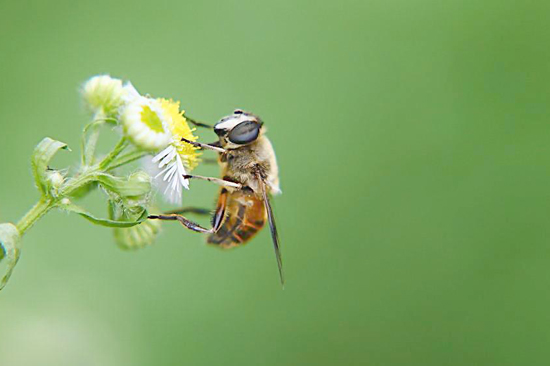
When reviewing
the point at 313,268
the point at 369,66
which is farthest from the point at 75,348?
the point at 369,66

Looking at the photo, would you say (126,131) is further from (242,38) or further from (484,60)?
(484,60)

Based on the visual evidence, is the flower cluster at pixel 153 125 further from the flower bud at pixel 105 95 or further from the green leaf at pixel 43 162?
the green leaf at pixel 43 162

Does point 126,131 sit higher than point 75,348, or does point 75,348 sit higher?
point 126,131

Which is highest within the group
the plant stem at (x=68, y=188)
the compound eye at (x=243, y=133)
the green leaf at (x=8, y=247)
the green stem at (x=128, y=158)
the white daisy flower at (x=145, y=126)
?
the compound eye at (x=243, y=133)

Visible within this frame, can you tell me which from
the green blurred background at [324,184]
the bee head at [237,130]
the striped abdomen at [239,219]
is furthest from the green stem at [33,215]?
the green blurred background at [324,184]

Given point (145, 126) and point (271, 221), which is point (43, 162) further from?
point (271, 221)

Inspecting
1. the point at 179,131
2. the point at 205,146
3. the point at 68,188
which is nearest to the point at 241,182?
the point at 205,146

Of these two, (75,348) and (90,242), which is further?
(90,242)
